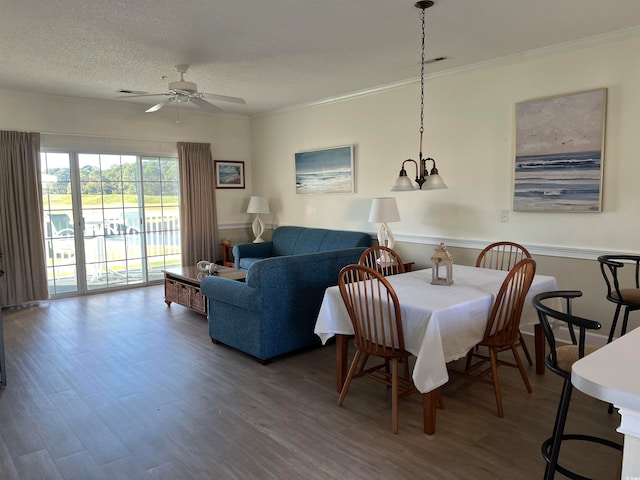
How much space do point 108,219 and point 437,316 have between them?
17.9 ft

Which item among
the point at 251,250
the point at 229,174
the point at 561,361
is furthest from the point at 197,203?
the point at 561,361

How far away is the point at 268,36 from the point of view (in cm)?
371

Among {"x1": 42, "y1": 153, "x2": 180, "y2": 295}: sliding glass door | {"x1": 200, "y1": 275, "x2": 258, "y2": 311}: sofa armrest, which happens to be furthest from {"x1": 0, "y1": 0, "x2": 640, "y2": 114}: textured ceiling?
{"x1": 200, "y1": 275, "x2": 258, "y2": 311}: sofa armrest

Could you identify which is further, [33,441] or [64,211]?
[64,211]

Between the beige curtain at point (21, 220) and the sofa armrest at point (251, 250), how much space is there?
95.5 inches

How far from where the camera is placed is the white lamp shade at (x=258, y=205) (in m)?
7.23

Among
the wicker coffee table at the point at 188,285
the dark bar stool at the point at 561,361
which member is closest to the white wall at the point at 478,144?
the wicker coffee table at the point at 188,285

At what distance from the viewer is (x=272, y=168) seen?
292 inches

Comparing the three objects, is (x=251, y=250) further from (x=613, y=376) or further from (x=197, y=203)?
(x=613, y=376)

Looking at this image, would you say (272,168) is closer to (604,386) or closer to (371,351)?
(371,351)

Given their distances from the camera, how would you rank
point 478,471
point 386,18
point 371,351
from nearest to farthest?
point 478,471 < point 371,351 < point 386,18

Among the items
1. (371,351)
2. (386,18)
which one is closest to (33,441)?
(371,351)

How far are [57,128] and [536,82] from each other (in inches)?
222

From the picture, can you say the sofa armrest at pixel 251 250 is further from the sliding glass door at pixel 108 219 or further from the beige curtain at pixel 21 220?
the beige curtain at pixel 21 220
